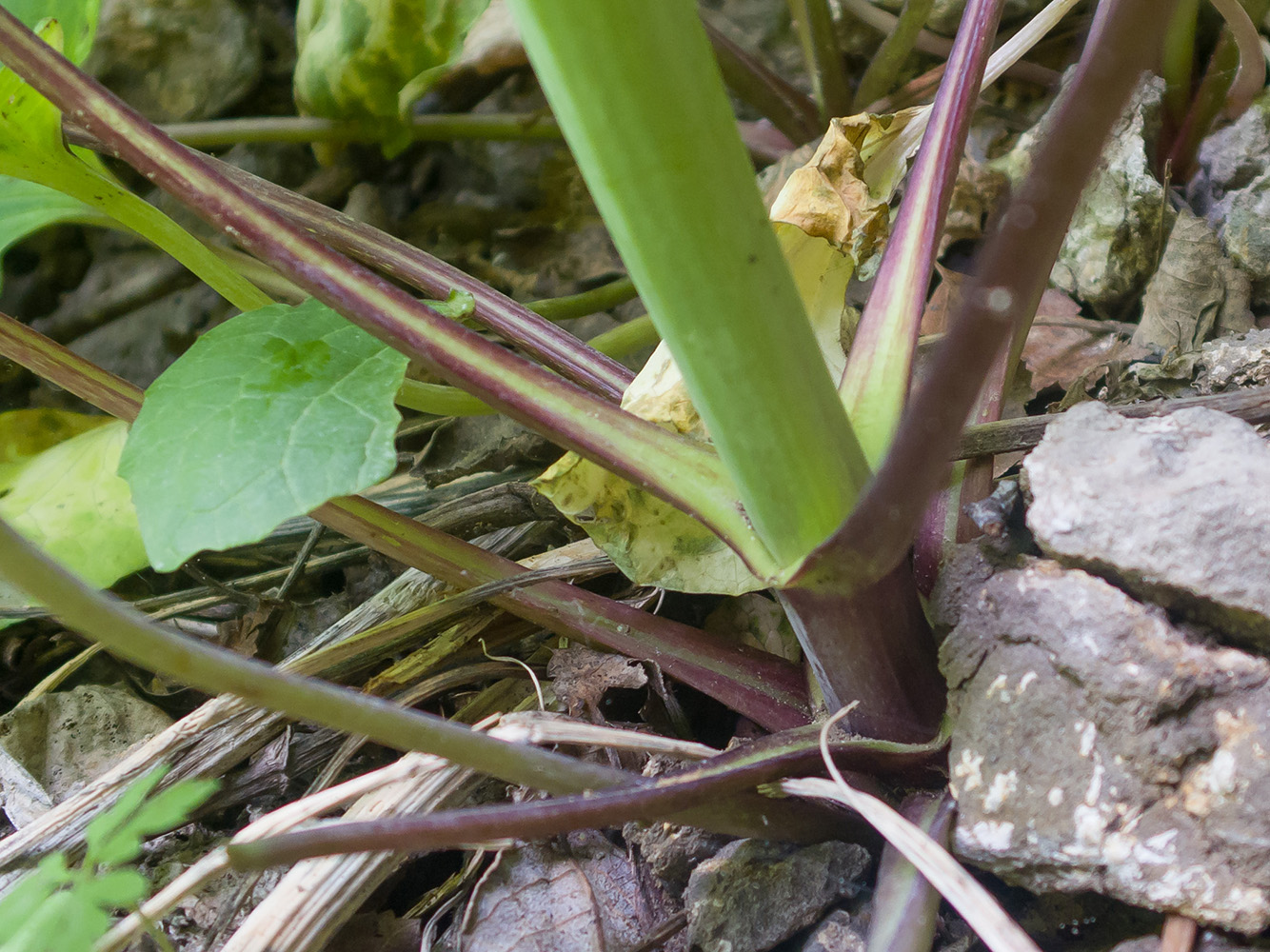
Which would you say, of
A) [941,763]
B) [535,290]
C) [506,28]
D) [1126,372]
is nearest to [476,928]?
[941,763]

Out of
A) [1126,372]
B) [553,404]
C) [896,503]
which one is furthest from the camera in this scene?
[1126,372]

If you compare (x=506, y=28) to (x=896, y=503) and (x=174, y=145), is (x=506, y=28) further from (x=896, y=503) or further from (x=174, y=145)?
(x=896, y=503)

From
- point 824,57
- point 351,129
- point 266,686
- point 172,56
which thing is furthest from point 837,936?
point 172,56

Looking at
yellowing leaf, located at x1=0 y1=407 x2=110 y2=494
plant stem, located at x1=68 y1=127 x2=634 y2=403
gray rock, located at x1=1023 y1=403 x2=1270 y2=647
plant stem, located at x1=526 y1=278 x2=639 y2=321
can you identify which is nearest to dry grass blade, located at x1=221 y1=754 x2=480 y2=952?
plant stem, located at x1=68 y1=127 x2=634 y2=403

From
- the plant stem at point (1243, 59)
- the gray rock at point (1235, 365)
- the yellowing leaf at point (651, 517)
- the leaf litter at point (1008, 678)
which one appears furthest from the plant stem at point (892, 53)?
the yellowing leaf at point (651, 517)

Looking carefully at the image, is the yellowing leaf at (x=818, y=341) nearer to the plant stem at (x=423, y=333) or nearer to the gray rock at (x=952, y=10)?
the plant stem at (x=423, y=333)

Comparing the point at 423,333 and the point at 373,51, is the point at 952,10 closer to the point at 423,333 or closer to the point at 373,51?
the point at 373,51
